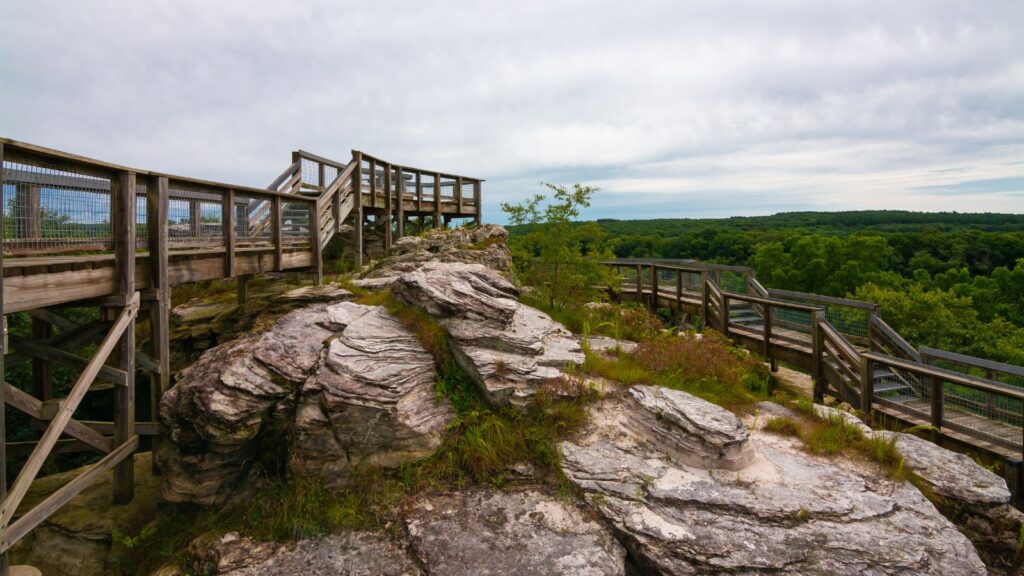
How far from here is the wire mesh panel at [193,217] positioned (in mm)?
7316

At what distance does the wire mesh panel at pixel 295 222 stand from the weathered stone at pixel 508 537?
7.08 m

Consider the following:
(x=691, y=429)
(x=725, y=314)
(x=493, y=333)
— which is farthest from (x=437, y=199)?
(x=691, y=429)

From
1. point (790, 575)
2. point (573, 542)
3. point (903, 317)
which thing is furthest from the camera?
point (903, 317)

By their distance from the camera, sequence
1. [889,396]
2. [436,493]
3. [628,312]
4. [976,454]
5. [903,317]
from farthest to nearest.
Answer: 1. [903,317]
2. [628,312]
3. [889,396]
4. [976,454]
5. [436,493]

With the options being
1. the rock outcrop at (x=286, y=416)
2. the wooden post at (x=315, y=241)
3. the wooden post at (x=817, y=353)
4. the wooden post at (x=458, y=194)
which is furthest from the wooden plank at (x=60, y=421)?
the wooden post at (x=458, y=194)

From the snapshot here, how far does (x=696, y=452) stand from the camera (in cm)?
624

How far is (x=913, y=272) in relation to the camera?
172 feet

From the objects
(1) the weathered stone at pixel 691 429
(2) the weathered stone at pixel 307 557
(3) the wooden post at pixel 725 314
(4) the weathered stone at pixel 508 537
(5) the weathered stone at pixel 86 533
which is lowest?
(5) the weathered stone at pixel 86 533

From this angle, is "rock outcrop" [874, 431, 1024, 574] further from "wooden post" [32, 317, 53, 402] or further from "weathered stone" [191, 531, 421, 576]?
"wooden post" [32, 317, 53, 402]

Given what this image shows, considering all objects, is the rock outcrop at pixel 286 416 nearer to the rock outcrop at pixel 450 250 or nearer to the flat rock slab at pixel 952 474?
the rock outcrop at pixel 450 250

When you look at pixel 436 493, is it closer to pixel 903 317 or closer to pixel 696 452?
pixel 696 452

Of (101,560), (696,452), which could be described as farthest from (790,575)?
(101,560)

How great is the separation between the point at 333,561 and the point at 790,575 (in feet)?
14.9

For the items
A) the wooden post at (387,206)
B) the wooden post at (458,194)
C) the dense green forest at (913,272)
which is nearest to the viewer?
the wooden post at (387,206)
